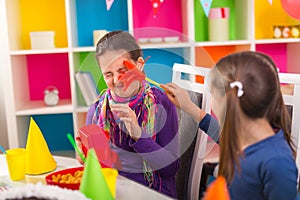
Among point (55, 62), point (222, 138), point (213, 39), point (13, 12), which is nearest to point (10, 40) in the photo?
point (13, 12)

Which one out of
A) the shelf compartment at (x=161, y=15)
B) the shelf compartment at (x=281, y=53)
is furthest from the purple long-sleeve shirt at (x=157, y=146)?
the shelf compartment at (x=281, y=53)

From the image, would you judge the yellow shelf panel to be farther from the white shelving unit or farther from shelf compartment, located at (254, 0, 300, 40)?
shelf compartment, located at (254, 0, 300, 40)

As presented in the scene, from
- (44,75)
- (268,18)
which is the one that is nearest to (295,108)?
(268,18)

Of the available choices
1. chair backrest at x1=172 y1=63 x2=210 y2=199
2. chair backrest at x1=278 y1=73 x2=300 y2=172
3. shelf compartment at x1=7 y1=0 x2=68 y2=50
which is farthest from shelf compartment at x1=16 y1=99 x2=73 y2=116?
chair backrest at x1=278 y1=73 x2=300 y2=172

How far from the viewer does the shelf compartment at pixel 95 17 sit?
3029 mm

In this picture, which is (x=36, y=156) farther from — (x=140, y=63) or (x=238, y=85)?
(x=238, y=85)

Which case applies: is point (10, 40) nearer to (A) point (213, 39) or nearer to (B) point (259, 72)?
(A) point (213, 39)

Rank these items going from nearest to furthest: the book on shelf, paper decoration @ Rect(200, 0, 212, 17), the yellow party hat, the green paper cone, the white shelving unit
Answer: the green paper cone < the book on shelf < the yellow party hat < paper decoration @ Rect(200, 0, 212, 17) < the white shelving unit

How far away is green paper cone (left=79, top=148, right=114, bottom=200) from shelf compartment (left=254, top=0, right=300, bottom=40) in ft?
7.88

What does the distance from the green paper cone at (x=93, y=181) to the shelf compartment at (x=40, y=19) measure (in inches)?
84.3

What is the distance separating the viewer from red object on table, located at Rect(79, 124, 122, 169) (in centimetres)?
119

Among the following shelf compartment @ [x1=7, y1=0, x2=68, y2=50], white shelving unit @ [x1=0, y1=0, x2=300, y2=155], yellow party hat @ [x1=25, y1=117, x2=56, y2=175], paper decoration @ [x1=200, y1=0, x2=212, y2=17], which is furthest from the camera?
shelf compartment @ [x1=7, y1=0, x2=68, y2=50]

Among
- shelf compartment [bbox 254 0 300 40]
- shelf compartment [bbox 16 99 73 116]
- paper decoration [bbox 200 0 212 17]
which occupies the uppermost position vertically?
paper decoration [bbox 200 0 212 17]

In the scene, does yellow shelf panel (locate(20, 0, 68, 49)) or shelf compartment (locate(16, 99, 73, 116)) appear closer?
shelf compartment (locate(16, 99, 73, 116))
